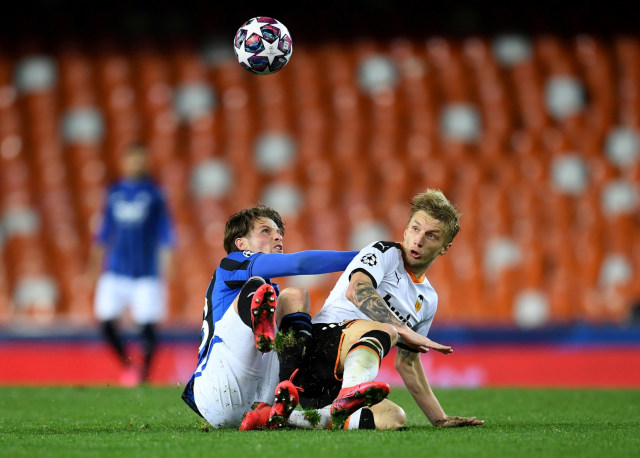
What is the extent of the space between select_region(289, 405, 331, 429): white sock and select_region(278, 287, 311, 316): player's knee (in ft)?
1.42

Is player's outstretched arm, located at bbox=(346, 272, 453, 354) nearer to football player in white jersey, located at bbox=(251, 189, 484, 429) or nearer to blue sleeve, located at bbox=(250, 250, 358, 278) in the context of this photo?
football player in white jersey, located at bbox=(251, 189, 484, 429)

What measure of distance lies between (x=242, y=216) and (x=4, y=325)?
4.86m

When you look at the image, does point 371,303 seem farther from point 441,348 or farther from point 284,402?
point 284,402

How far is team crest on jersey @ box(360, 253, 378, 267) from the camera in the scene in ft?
14.0

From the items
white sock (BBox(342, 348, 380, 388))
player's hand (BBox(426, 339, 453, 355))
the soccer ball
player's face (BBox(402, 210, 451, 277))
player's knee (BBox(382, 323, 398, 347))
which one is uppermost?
the soccer ball

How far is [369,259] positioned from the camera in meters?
4.27

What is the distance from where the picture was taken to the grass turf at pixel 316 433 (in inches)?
136

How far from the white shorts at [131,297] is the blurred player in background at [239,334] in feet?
11.1

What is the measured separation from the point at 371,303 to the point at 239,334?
57 centimetres

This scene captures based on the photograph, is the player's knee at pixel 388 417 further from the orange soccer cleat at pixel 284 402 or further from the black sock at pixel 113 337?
the black sock at pixel 113 337

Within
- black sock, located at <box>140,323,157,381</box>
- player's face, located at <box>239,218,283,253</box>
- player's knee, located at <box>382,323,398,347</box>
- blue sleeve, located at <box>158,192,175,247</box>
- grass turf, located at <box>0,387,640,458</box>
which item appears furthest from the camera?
blue sleeve, located at <box>158,192,175,247</box>

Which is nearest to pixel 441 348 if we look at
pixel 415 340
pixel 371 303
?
pixel 415 340

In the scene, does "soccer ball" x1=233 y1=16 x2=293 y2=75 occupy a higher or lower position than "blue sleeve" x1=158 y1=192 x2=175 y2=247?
higher

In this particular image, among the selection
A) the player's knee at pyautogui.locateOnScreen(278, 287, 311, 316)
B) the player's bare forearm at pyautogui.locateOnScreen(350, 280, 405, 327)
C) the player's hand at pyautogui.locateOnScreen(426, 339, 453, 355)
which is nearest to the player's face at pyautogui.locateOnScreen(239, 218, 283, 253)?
the player's knee at pyautogui.locateOnScreen(278, 287, 311, 316)
